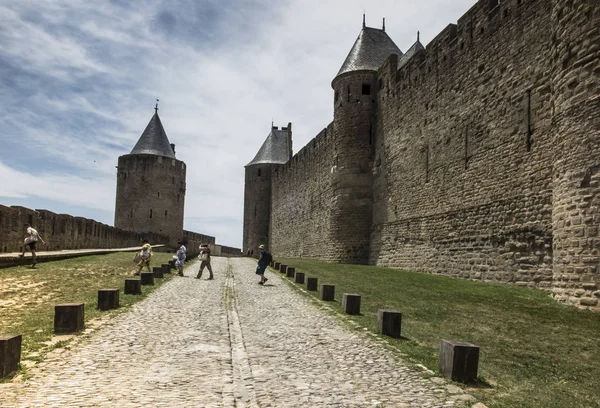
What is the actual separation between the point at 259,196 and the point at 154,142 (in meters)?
12.3

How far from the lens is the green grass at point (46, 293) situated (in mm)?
6876

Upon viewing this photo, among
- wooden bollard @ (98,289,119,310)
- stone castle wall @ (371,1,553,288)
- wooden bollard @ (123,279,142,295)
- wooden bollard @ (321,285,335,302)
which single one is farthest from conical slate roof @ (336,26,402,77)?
wooden bollard @ (98,289,119,310)

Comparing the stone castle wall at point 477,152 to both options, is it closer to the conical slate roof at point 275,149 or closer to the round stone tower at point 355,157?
the round stone tower at point 355,157

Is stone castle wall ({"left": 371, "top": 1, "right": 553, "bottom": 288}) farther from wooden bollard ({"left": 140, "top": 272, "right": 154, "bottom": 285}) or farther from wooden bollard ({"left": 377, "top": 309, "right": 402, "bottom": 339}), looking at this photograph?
wooden bollard ({"left": 140, "top": 272, "right": 154, "bottom": 285})

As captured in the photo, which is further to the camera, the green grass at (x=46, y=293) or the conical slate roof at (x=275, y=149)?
the conical slate roof at (x=275, y=149)

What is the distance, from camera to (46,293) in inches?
418

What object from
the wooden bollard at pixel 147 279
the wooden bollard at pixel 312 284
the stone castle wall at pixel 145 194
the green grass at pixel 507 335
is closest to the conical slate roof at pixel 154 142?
the stone castle wall at pixel 145 194

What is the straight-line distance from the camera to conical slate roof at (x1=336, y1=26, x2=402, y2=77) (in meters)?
26.7

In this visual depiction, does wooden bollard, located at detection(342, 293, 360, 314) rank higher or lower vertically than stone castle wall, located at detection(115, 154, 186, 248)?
lower

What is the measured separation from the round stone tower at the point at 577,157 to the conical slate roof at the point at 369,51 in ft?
50.3

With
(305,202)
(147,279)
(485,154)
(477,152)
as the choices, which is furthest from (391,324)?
(305,202)

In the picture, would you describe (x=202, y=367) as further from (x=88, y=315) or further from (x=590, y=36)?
(x=590, y=36)

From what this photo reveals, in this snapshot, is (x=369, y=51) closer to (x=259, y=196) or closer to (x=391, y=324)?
(x=391, y=324)

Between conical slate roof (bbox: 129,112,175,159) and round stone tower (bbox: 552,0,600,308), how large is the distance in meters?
45.4
